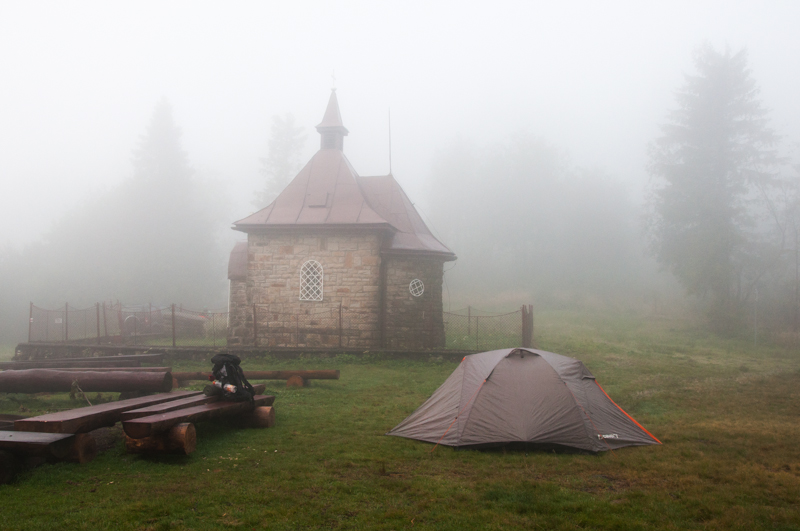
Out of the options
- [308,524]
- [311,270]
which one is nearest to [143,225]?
[311,270]

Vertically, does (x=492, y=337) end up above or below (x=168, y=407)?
below

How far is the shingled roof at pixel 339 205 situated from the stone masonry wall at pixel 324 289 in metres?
0.44

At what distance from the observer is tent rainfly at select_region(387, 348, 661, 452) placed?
270 inches

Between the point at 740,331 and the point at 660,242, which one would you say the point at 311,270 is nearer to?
the point at 740,331

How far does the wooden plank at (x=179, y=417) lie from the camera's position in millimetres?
5809

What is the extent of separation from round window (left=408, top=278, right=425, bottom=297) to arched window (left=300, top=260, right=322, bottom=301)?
285 cm

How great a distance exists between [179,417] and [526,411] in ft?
14.0

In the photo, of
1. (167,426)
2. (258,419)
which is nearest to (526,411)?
(258,419)

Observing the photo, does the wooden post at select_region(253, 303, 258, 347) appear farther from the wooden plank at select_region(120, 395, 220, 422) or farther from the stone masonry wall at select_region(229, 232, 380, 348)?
the wooden plank at select_region(120, 395, 220, 422)

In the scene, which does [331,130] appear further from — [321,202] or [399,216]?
[399,216]

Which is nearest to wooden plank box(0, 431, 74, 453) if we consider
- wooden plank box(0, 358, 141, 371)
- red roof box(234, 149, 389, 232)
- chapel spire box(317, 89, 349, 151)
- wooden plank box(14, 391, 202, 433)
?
wooden plank box(14, 391, 202, 433)

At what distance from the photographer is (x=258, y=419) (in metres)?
7.86

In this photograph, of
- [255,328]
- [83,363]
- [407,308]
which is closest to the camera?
[83,363]

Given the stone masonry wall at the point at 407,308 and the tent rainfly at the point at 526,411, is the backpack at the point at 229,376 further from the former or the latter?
the stone masonry wall at the point at 407,308
